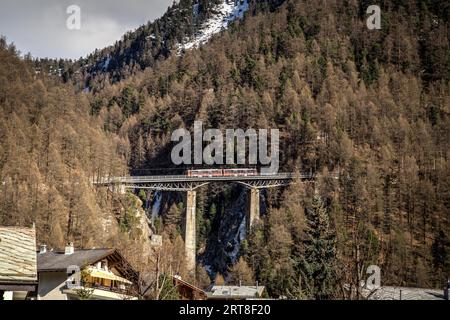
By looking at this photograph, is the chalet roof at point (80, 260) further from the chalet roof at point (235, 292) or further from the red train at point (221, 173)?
the red train at point (221, 173)

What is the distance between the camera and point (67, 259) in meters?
28.2

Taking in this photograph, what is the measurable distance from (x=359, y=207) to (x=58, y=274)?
47119 mm

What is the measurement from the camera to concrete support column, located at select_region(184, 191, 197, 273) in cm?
7569

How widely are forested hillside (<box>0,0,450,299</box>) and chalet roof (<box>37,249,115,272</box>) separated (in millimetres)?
9569

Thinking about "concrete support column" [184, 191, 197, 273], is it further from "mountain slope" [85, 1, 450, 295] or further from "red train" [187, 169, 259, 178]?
"mountain slope" [85, 1, 450, 295]

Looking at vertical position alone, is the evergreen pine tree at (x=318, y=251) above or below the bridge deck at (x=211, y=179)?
below

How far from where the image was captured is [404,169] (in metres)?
80.2

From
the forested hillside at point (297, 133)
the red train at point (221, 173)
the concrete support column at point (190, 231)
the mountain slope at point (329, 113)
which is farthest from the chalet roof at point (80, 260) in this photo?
the red train at point (221, 173)

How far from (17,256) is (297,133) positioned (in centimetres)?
8481

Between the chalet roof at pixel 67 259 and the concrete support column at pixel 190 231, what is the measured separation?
4467cm

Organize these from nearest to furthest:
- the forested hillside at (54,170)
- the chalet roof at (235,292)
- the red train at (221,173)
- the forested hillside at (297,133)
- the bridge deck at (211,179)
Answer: the chalet roof at (235,292), the forested hillside at (54,170), the forested hillside at (297,133), the bridge deck at (211,179), the red train at (221,173)

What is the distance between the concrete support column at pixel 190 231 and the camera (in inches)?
2980
